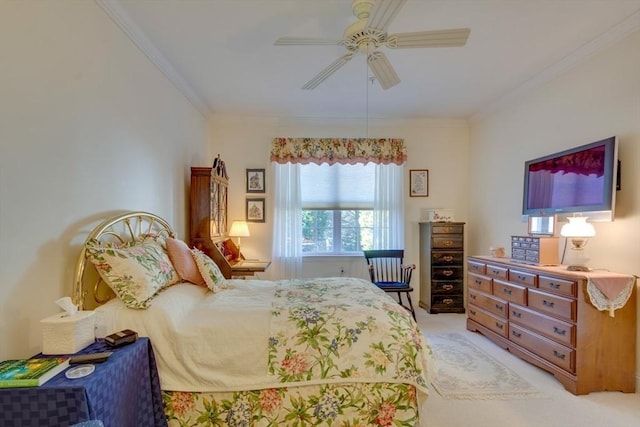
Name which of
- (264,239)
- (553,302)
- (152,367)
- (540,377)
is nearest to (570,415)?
(540,377)

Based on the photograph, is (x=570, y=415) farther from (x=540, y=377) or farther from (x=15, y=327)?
(x=15, y=327)

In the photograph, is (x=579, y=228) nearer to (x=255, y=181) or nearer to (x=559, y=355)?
(x=559, y=355)

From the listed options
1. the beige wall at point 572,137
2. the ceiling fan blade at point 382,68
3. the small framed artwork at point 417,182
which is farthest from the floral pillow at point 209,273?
the small framed artwork at point 417,182

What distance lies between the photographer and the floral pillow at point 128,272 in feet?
5.74

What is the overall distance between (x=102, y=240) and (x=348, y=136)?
11.4 feet

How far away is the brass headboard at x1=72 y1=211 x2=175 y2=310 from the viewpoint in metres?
1.76

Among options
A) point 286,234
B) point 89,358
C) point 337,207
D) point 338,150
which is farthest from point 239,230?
point 89,358

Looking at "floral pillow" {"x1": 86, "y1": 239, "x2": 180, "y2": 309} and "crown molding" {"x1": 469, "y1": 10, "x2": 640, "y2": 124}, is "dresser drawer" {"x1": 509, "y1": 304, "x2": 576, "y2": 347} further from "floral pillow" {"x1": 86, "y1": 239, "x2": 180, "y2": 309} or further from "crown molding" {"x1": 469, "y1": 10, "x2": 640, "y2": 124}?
"floral pillow" {"x1": 86, "y1": 239, "x2": 180, "y2": 309}

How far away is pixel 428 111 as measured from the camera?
4.47m

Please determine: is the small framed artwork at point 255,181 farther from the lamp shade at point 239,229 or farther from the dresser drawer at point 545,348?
the dresser drawer at point 545,348

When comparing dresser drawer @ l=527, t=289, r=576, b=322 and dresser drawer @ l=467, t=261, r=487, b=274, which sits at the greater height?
dresser drawer @ l=467, t=261, r=487, b=274

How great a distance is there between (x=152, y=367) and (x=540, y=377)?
9.24 ft

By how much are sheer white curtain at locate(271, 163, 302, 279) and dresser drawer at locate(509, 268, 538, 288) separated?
2.55m

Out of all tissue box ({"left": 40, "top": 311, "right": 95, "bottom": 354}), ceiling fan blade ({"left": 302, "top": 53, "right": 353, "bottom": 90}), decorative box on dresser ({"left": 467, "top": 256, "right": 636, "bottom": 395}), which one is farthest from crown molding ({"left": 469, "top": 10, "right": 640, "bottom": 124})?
tissue box ({"left": 40, "top": 311, "right": 95, "bottom": 354})
